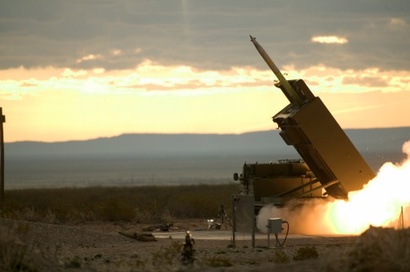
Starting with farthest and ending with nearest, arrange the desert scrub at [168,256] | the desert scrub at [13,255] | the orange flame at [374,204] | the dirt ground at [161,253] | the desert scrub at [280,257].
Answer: the orange flame at [374,204] → the desert scrub at [280,257] → the desert scrub at [168,256] → the dirt ground at [161,253] → the desert scrub at [13,255]

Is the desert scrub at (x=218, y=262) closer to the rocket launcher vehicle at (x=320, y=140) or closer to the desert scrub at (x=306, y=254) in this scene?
the desert scrub at (x=306, y=254)

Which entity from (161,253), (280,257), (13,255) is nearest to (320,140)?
(280,257)

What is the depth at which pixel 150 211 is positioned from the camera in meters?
46.8

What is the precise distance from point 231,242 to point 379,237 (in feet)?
34.4

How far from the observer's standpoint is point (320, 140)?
103ft

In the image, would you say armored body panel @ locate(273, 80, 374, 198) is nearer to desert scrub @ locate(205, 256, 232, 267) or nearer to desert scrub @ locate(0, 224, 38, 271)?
desert scrub @ locate(205, 256, 232, 267)

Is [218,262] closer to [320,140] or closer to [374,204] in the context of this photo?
[320,140]

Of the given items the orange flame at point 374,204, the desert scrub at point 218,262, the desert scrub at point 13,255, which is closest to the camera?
the desert scrub at point 13,255

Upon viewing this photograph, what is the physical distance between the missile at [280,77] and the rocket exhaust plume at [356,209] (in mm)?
3224

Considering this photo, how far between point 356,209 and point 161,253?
10784 mm

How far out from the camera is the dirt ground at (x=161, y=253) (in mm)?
18844

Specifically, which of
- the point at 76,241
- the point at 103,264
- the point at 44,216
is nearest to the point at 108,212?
the point at 44,216

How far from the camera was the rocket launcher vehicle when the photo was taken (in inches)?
1234

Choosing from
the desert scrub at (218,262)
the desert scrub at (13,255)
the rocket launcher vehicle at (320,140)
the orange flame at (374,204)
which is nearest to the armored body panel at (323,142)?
the rocket launcher vehicle at (320,140)
